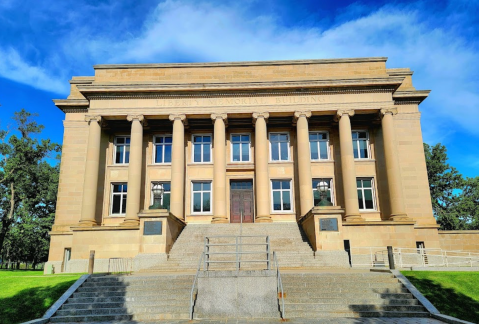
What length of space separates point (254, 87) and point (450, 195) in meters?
34.1

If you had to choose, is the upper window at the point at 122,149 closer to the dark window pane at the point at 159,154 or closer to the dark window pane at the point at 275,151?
the dark window pane at the point at 159,154

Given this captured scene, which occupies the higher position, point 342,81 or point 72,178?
point 342,81

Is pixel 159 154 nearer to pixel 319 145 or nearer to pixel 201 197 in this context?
pixel 201 197

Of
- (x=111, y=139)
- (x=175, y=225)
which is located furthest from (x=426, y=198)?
(x=111, y=139)

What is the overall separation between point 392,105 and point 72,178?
23.2 m

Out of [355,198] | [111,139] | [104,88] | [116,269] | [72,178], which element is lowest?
[116,269]

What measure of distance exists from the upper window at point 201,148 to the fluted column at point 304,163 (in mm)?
6873

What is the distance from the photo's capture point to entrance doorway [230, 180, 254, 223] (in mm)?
27922

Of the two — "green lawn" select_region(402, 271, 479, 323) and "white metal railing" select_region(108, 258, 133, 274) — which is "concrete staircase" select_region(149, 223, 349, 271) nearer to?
"white metal railing" select_region(108, 258, 133, 274)

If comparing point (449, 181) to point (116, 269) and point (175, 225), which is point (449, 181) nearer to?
point (175, 225)

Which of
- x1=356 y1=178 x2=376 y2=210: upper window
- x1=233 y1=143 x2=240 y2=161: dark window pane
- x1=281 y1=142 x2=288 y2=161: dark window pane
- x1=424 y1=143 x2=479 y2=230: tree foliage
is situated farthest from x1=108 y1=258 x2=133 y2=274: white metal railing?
x1=424 y1=143 x2=479 y2=230: tree foliage

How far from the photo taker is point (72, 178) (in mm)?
27250

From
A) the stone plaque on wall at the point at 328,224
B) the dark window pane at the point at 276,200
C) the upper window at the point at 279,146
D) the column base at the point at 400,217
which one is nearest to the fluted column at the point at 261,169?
the dark window pane at the point at 276,200

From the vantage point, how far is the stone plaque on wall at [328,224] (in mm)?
19022
